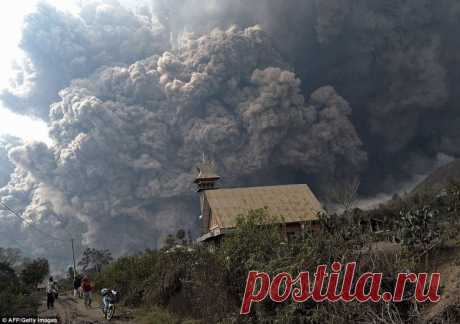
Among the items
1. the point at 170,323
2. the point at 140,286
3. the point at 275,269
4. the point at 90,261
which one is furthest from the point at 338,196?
the point at 90,261

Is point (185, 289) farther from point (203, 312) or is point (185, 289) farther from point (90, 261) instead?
point (90, 261)

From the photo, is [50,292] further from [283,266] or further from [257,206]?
[257,206]

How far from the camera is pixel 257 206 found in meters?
36.5

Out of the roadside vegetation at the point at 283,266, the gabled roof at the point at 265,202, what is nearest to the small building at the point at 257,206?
the gabled roof at the point at 265,202

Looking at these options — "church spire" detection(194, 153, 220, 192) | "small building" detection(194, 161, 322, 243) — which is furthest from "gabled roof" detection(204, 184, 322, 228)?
"church spire" detection(194, 153, 220, 192)

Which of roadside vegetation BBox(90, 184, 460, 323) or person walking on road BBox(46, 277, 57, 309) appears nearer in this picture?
roadside vegetation BBox(90, 184, 460, 323)

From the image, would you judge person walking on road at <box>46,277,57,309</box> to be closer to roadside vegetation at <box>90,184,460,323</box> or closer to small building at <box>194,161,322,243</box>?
roadside vegetation at <box>90,184,460,323</box>

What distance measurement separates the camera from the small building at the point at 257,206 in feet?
113

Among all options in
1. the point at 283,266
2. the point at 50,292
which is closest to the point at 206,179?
the point at 50,292

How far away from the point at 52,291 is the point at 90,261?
3118 inches

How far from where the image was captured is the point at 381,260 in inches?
452

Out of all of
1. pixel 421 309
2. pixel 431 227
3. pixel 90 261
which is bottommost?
pixel 421 309

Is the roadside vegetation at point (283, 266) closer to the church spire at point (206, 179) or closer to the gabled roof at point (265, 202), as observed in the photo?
the gabled roof at point (265, 202)

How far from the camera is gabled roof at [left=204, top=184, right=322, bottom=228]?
34938 mm
